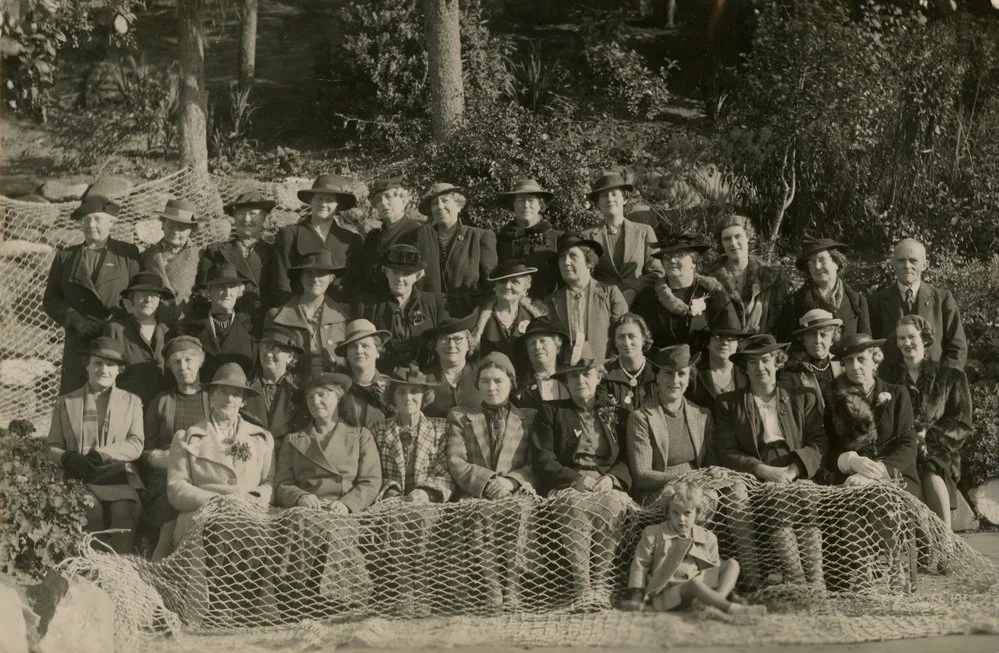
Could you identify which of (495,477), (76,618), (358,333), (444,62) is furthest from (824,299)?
(76,618)

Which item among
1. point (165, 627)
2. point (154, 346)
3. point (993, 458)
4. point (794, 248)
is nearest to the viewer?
point (165, 627)

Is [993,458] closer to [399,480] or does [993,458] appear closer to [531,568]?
[531,568]

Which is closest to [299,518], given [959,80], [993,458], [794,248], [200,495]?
[200,495]

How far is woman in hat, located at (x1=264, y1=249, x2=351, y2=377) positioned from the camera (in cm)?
666

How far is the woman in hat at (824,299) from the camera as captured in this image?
268 inches

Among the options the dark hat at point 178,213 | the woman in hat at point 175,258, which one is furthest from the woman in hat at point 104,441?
the dark hat at point 178,213

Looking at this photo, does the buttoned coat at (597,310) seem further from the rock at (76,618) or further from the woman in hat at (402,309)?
the rock at (76,618)

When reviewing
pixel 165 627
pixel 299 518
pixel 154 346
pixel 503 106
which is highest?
pixel 503 106

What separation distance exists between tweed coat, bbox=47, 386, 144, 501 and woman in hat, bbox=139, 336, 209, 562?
0.18 feet

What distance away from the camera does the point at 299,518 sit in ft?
19.0

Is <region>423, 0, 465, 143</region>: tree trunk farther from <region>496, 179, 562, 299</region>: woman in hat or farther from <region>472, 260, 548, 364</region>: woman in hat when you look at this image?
<region>472, 260, 548, 364</region>: woman in hat

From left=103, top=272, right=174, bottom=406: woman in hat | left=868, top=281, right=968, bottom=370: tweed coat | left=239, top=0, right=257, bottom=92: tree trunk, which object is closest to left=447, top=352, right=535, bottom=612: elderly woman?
left=103, top=272, right=174, bottom=406: woman in hat

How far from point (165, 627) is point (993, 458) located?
478 centimetres

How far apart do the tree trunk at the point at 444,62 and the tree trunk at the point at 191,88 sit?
2.10 metres
